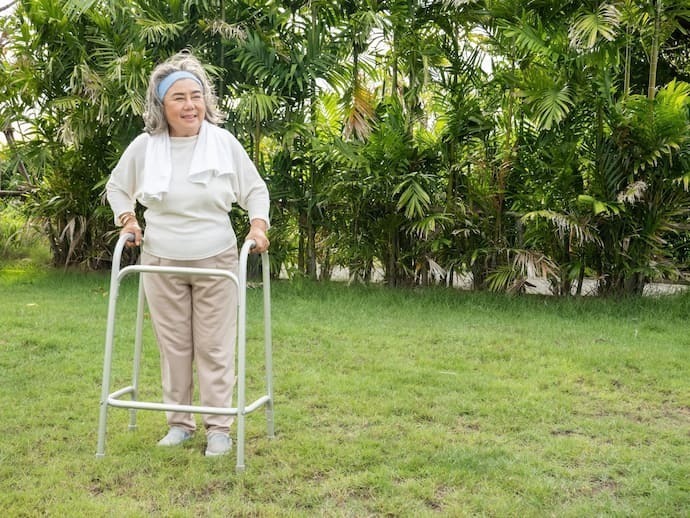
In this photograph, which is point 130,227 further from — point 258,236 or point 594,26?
point 594,26

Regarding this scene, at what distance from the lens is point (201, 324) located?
11.2 feet

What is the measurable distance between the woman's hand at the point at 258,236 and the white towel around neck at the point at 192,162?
0.24 m

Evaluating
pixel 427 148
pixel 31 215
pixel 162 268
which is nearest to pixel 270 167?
pixel 427 148

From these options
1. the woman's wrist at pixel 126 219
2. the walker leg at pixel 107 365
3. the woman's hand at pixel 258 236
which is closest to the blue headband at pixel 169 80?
the woman's wrist at pixel 126 219

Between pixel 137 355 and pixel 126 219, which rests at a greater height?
pixel 126 219

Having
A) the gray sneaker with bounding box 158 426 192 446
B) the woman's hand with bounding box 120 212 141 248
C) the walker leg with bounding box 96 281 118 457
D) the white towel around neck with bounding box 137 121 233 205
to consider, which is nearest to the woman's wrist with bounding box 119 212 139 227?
the woman's hand with bounding box 120 212 141 248

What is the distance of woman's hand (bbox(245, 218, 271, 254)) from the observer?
333cm

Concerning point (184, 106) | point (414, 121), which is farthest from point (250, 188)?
point (414, 121)

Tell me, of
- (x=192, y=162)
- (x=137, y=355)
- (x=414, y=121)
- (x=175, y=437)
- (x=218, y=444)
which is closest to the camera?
(x=192, y=162)

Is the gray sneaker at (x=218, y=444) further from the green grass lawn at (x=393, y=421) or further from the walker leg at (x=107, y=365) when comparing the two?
the walker leg at (x=107, y=365)

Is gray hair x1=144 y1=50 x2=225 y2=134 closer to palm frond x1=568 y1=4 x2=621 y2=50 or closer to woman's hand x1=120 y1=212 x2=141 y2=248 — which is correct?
woman's hand x1=120 y1=212 x2=141 y2=248

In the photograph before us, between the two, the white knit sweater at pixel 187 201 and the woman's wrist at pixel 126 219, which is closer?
the white knit sweater at pixel 187 201

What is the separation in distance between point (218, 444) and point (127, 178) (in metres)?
1.13

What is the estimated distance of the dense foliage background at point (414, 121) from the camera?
686 centimetres
